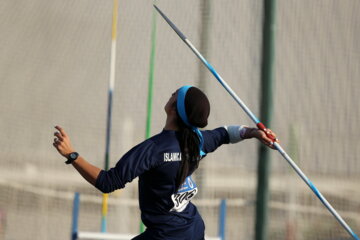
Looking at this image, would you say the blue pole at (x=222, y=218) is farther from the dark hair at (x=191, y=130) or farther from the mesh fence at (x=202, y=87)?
the dark hair at (x=191, y=130)

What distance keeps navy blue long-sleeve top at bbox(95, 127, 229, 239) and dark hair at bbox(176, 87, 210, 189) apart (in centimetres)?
3

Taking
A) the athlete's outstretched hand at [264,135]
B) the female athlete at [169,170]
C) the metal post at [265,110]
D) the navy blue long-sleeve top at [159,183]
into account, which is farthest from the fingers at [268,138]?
the metal post at [265,110]

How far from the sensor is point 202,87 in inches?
222

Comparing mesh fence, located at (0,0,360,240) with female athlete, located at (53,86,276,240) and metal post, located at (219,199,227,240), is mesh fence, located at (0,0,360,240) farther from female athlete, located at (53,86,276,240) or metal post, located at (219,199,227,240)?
female athlete, located at (53,86,276,240)

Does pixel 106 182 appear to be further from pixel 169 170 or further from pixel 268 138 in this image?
pixel 268 138

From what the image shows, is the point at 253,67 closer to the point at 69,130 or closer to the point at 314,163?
the point at 314,163

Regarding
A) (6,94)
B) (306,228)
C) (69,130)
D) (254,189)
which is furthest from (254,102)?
(6,94)

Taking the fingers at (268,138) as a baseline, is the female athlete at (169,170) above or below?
below

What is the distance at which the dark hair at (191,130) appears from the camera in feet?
12.1

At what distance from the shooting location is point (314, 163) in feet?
18.4

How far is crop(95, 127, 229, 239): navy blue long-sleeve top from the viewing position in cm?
360

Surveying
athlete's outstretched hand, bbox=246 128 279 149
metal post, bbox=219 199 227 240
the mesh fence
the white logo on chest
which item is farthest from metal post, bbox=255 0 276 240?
the white logo on chest

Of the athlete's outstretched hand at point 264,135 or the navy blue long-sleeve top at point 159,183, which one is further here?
the athlete's outstretched hand at point 264,135

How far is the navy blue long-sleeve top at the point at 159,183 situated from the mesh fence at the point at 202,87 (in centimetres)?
184
